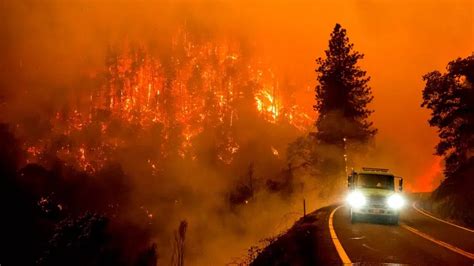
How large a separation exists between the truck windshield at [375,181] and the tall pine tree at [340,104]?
31115mm

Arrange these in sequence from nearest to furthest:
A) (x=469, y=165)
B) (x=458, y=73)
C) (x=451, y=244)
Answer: (x=451, y=244) < (x=469, y=165) < (x=458, y=73)

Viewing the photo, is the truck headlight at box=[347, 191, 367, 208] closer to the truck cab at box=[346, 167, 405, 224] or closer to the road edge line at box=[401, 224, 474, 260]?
the truck cab at box=[346, 167, 405, 224]

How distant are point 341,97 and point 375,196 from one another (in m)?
34.4

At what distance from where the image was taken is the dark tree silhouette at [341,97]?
5153 cm

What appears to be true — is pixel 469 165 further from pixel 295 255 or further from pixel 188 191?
pixel 188 191

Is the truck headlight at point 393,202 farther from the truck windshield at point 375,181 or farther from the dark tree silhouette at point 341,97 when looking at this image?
the dark tree silhouette at point 341,97

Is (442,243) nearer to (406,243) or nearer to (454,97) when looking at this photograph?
(406,243)

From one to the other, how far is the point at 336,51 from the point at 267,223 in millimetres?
35583

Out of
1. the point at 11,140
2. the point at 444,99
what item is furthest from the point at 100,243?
the point at 11,140

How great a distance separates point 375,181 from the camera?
66.5ft

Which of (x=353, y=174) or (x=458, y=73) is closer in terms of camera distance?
(x=353, y=174)

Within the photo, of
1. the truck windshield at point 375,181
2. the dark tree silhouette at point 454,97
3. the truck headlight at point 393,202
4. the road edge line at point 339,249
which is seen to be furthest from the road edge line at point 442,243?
the dark tree silhouette at point 454,97

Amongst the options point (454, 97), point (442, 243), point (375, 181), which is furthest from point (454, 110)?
point (442, 243)

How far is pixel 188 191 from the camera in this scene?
170 meters
